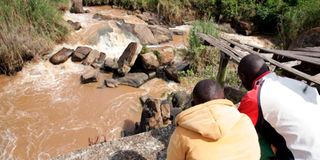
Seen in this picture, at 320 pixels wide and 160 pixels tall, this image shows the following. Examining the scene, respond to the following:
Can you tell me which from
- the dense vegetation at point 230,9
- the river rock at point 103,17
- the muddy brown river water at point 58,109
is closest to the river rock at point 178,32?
the dense vegetation at point 230,9

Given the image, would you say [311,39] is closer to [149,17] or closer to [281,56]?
[281,56]

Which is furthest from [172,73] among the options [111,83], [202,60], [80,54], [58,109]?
[58,109]

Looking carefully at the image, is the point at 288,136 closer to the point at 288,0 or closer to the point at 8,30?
the point at 8,30

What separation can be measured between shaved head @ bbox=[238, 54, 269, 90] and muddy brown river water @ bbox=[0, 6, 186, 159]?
12.6 ft

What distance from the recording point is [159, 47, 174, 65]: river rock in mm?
8117

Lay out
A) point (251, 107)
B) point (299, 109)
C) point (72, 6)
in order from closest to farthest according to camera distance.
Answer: point (299, 109), point (251, 107), point (72, 6)

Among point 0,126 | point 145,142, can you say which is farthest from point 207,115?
point 0,126

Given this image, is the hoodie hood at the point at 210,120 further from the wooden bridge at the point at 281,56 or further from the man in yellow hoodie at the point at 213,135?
the wooden bridge at the point at 281,56

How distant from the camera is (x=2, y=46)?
7.43m

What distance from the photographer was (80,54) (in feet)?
27.6

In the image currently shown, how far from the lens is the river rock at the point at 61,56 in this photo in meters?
8.23

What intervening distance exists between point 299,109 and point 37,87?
20.7 ft

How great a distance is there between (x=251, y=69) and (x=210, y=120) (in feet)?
3.09

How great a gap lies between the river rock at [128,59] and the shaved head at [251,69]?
204 inches
